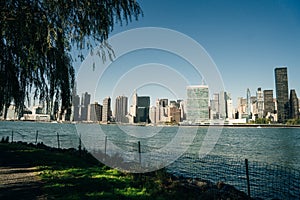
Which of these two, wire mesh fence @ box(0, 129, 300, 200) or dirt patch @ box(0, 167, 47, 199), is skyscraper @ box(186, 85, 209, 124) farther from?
dirt patch @ box(0, 167, 47, 199)

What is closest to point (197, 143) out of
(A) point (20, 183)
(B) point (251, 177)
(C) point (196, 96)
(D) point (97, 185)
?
(C) point (196, 96)

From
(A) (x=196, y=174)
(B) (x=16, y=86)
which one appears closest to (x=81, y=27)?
(B) (x=16, y=86)

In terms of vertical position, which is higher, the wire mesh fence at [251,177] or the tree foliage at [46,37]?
the tree foliage at [46,37]

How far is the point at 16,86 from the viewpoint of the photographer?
7.18m

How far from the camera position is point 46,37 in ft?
16.1

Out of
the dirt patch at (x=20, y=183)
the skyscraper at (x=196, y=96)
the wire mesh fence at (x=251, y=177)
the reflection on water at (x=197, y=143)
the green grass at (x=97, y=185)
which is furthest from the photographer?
the skyscraper at (x=196, y=96)

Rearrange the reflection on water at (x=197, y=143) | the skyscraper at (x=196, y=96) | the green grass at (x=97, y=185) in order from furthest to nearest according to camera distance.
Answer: the skyscraper at (x=196, y=96) < the reflection on water at (x=197, y=143) < the green grass at (x=97, y=185)

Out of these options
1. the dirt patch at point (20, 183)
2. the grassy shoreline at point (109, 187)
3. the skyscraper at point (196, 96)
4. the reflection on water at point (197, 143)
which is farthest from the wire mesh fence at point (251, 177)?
the skyscraper at point (196, 96)

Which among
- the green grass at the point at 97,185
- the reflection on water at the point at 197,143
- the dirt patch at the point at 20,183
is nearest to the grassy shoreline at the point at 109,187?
the green grass at the point at 97,185

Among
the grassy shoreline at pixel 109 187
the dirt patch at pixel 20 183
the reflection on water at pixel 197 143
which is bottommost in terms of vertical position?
the reflection on water at pixel 197 143

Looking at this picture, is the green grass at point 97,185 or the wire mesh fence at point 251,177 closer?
the green grass at point 97,185

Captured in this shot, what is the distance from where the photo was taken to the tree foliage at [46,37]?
4863 mm

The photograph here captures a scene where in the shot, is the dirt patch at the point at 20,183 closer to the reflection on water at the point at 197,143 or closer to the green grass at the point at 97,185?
the green grass at the point at 97,185

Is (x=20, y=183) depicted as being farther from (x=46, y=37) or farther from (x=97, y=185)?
(x=46, y=37)
